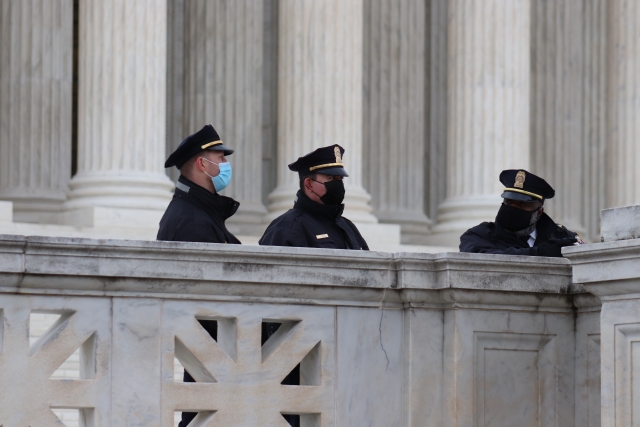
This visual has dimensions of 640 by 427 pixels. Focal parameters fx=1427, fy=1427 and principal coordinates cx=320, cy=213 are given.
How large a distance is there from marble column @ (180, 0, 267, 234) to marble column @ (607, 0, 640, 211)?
11.9m

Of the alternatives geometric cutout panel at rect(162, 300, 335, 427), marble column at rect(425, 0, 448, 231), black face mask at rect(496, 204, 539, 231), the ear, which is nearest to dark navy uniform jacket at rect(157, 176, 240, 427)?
the ear

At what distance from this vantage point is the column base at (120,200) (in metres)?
37.2

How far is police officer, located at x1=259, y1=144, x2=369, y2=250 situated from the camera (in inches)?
624

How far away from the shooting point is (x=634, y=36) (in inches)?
1860

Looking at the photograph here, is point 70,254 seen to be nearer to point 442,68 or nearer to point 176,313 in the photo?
point 176,313

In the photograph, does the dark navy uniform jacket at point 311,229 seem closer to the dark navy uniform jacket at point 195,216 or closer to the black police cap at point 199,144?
the dark navy uniform jacket at point 195,216

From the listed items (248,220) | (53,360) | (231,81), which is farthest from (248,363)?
(231,81)

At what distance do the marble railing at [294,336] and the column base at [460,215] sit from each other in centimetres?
2988

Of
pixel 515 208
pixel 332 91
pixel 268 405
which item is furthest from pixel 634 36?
pixel 268 405

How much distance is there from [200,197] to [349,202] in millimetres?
26514

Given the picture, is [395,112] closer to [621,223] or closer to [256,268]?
[256,268]

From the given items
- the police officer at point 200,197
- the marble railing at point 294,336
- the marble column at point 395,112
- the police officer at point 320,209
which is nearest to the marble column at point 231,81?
the marble column at point 395,112

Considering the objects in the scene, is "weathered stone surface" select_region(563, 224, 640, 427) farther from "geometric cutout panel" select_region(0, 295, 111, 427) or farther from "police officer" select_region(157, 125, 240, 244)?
"police officer" select_region(157, 125, 240, 244)

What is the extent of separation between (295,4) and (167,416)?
30397mm
